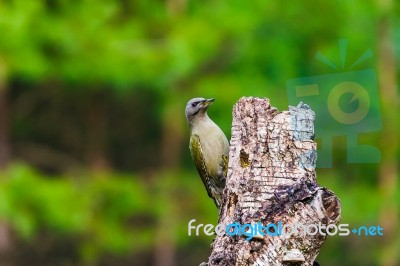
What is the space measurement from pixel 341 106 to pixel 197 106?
892mm

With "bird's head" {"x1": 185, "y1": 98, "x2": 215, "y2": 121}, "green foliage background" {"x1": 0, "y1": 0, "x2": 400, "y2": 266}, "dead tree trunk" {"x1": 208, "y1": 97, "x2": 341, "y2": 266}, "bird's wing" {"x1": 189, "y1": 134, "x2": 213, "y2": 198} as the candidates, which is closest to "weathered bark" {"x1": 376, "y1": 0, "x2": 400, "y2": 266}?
"green foliage background" {"x1": 0, "y1": 0, "x2": 400, "y2": 266}

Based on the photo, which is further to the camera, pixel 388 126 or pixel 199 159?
pixel 388 126

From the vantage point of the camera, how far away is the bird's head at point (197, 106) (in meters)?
4.20

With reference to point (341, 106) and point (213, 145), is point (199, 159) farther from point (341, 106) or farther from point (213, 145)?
point (341, 106)

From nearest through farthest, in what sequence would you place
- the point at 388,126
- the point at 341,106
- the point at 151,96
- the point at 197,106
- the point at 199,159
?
the point at 341,106 < the point at 197,106 < the point at 199,159 < the point at 388,126 < the point at 151,96

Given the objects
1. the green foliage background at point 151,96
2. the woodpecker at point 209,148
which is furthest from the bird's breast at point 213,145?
the green foliage background at point 151,96

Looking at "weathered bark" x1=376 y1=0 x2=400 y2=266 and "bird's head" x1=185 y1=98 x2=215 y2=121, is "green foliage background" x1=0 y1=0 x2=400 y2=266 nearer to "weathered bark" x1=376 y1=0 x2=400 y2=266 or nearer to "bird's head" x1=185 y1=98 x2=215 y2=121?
"weathered bark" x1=376 y1=0 x2=400 y2=266

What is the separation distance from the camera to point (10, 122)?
13391 millimetres

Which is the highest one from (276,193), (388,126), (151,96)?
(151,96)

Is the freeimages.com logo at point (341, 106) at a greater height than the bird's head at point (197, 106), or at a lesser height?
lesser

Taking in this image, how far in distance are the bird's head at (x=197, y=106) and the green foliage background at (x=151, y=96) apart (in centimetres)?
527

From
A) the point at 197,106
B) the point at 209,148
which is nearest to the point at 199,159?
the point at 209,148

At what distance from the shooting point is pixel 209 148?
4293mm

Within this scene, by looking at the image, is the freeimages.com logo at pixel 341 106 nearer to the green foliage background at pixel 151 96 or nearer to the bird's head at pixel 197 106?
the bird's head at pixel 197 106
